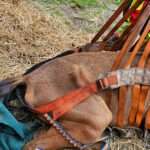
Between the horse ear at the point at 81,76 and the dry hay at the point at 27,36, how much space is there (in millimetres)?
1247

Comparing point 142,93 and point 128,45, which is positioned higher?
point 128,45

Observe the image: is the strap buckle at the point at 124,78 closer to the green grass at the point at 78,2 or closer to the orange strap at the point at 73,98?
the orange strap at the point at 73,98

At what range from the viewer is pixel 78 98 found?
2375 mm

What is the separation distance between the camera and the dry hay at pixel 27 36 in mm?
4020

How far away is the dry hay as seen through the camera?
4.02 m

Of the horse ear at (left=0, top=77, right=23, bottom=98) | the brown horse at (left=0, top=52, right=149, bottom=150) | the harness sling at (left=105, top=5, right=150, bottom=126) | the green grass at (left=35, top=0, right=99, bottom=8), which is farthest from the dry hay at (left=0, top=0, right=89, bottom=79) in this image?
the harness sling at (left=105, top=5, right=150, bottom=126)

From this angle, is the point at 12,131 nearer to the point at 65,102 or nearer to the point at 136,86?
the point at 65,102

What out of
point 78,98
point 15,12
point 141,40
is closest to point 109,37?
point 141,40

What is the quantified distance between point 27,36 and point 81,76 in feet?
6.69

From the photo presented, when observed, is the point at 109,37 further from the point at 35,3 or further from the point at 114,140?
the point at 35,3

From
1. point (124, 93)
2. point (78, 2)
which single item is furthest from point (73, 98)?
point (78, 2)

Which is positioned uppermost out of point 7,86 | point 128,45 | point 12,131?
point 128,45

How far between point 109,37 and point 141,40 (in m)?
0.49

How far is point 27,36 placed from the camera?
4.41 meters
